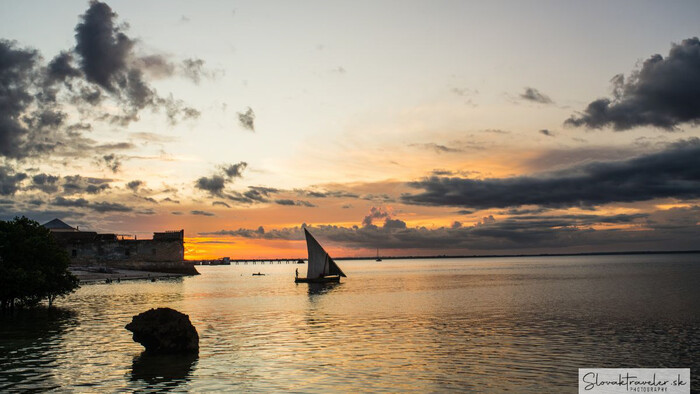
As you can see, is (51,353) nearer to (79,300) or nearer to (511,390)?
(511,390)

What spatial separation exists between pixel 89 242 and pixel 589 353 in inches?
5831

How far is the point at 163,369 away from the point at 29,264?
1367 inches

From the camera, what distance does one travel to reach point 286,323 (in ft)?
164

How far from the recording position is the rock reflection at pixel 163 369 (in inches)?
1026

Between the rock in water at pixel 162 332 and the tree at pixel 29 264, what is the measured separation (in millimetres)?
27520

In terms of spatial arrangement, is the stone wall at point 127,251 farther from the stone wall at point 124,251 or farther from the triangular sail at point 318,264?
the triangular sail at point 318,264

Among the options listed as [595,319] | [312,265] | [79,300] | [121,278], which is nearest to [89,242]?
[121,278]

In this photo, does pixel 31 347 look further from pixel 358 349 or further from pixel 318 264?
pixel 318 264

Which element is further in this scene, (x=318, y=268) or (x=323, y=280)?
(x=318, y=268)

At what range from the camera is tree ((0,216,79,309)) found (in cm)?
5219

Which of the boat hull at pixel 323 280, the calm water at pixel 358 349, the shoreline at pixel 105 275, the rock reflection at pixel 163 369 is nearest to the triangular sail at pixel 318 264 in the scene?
the boat hull at pixel 323 280

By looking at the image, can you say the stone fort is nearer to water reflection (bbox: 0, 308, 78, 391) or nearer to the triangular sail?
the triangular sail

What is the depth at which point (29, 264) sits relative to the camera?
55031 millimetres

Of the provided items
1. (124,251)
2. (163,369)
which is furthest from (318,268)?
(163,369)
